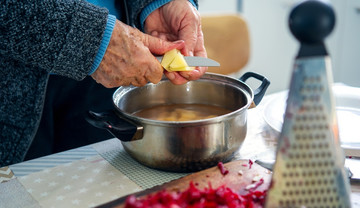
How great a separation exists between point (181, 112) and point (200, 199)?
0.37m

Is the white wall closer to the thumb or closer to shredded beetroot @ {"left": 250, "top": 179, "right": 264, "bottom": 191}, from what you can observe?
→ the thumb

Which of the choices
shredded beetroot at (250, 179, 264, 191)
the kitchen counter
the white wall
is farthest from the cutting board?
the white wall

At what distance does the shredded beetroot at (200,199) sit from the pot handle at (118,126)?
182 millimetres

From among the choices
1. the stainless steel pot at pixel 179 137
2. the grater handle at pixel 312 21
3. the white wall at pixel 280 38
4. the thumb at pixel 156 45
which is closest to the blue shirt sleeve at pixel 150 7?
the thumb at pixel 156 45

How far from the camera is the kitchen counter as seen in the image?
2.81ft

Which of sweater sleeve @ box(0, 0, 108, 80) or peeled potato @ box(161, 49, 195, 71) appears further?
peeled potato @ box(161, 49, 195, 71)

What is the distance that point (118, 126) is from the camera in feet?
2.88

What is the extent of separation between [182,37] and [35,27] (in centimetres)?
42

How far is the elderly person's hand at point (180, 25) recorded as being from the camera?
1126mm

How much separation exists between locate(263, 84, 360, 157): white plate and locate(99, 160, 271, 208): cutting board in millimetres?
186

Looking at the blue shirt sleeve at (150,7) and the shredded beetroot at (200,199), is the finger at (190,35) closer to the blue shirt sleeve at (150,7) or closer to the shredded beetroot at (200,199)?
the blue shirt sleeve at (150,7)

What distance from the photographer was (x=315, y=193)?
1.88 ft

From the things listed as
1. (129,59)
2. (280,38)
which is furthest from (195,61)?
(280,38)

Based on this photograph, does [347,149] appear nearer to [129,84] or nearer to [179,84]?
[179,84]
